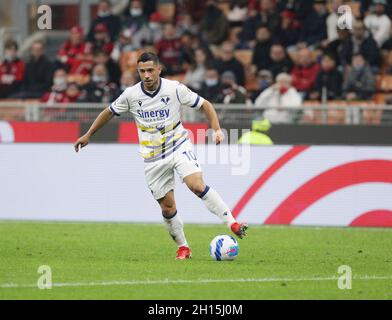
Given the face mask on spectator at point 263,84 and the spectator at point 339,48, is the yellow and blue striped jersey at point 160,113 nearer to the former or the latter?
the face mask on spectator at point 263,84

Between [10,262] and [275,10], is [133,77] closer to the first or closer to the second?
[275,10]

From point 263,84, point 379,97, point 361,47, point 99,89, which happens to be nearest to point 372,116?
point 379,97

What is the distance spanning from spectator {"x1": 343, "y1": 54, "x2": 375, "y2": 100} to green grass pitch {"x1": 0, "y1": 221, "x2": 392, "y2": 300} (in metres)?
4.92

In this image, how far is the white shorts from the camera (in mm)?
12109

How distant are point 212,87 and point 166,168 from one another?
9.31 meters

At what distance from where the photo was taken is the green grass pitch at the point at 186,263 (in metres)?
9.56

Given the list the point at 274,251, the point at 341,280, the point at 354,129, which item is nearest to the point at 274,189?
the point at 354,129

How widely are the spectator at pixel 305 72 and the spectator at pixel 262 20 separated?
1510 millimetres

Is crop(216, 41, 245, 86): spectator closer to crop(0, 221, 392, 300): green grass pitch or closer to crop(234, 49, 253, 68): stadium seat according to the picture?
crop(234, 49, 253, 68): stadium seat

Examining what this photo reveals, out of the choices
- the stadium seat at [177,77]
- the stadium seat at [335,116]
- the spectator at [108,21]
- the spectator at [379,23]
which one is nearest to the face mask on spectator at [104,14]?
the spectator at [108,21]

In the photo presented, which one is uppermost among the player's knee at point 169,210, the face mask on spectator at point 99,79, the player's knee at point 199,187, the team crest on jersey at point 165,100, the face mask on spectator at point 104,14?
the face mask on spectator at point 104,14

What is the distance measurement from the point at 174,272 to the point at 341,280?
1690mm

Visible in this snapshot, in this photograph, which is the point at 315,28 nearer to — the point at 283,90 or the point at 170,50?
the point at 283,90

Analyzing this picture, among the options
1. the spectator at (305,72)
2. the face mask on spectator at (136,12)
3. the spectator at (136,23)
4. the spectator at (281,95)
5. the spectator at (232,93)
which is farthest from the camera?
the face mask on spectator at (136,12)
